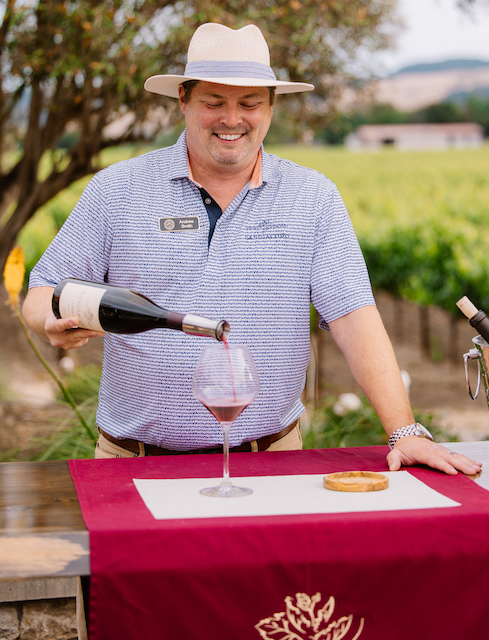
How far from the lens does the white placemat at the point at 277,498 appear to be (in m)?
1.64

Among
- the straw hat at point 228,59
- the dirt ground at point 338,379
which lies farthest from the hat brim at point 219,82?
the dirt ground at point 338,379

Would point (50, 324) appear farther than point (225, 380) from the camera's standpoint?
Yes

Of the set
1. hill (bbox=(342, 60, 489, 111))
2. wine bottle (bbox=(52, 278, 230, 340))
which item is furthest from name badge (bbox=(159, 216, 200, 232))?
hill (bbox=(342, 60, 489, 111))

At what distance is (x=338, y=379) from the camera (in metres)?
11.2

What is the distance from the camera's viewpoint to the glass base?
1.74 meters


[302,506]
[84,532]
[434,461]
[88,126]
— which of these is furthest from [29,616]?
[88,126]

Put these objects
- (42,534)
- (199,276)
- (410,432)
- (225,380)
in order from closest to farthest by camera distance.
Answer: (42,534)
(225,380)
(410,432)
(199,276)

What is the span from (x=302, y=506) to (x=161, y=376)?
77 centimetres

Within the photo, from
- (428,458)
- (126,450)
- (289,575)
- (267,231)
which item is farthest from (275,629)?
(267,231)

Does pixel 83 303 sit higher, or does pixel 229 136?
pixel 229 136

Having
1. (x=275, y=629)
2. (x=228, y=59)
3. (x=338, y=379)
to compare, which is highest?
(x=228, y=59)

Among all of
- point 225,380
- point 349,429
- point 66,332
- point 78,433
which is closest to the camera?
point 225,380

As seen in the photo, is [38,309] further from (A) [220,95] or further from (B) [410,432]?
(B) [410,432]

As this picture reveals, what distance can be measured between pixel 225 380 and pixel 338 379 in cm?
960
